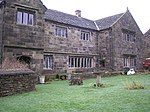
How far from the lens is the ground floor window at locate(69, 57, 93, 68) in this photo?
2653cm

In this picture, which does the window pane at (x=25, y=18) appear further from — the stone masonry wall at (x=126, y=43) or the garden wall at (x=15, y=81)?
the stone masonry wall at (x=126, y=43)

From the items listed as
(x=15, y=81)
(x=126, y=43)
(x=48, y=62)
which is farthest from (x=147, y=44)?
(x=15, y=81)

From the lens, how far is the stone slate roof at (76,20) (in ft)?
82.7

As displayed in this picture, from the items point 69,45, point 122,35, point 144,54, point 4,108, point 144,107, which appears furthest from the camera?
point 144,54

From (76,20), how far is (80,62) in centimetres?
601

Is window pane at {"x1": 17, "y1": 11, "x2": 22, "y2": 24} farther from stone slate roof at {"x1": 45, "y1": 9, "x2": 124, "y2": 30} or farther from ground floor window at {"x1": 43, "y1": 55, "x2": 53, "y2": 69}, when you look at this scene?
ground floor window at {"x1": 43, "y1": 55, "x2": 53, "y2": 69}

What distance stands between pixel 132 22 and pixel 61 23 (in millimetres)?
13606

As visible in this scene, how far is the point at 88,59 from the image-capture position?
28.8 meters

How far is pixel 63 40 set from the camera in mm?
25531

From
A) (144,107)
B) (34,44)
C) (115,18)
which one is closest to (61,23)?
(34,44)

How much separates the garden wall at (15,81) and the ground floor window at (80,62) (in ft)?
43.0

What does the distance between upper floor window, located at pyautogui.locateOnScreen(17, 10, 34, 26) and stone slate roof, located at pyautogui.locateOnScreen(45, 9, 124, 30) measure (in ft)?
10.5

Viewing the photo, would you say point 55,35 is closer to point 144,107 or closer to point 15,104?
point 15,104

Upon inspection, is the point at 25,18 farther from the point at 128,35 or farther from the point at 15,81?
the point at 128,35
